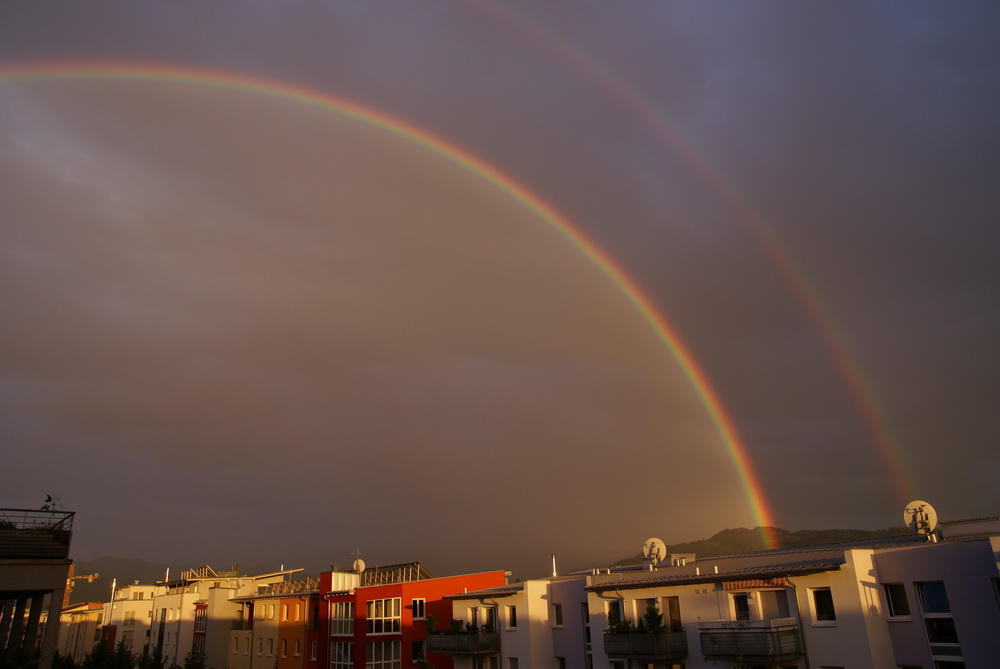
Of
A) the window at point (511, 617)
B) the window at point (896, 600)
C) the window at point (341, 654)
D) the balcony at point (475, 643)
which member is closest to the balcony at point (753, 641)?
the window at point (896, 600)

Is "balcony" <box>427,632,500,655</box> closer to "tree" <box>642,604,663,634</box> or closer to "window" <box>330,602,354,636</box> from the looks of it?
"tree" <box>642,604,663,634</box>

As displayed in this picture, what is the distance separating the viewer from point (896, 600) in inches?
1061

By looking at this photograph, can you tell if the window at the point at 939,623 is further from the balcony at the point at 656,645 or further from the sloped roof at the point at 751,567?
the balcony at the point at 656,645

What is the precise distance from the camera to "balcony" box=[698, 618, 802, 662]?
27.8 meters

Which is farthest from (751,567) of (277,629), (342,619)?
(277,629)

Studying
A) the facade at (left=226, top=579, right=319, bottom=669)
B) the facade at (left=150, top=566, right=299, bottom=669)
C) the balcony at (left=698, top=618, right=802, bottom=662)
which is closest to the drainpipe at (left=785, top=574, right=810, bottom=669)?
the balcony at (left=698, top=618, right=802, bottom=662)

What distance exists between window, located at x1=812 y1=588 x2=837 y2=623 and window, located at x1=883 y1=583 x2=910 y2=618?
199 cm

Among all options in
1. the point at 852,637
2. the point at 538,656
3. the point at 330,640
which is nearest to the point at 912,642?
the point at 852,637

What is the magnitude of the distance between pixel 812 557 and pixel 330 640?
144ft

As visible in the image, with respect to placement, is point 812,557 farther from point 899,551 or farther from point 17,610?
point 17,610

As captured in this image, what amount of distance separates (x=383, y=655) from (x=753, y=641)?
35.8 metres

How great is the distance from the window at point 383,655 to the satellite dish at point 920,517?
39098 millimetres

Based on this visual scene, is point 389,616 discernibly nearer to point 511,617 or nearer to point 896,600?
point 511,617

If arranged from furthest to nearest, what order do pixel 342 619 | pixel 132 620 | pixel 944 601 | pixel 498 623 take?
pixel 132 620 < pixel 342 619 < pixel 498 623 < pixel 944 601
